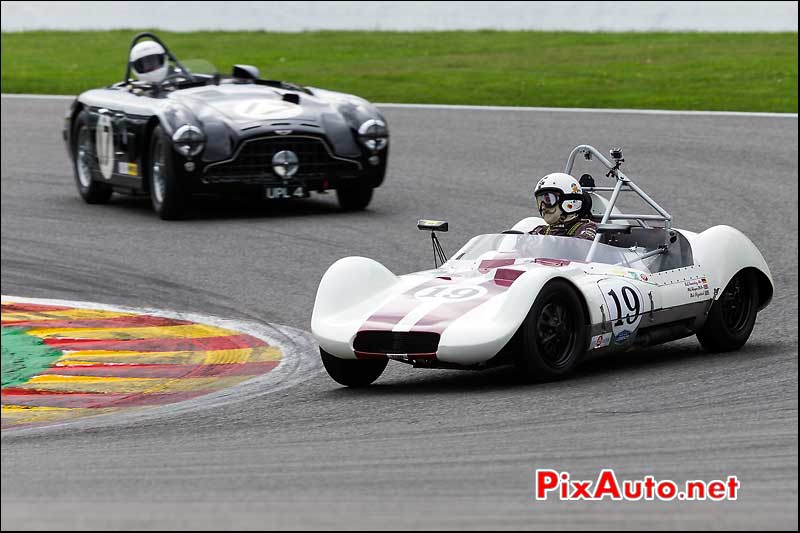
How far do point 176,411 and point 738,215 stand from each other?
7.19 m

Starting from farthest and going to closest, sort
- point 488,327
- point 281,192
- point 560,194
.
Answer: point 281,192 → point 560,194 → point 488,327

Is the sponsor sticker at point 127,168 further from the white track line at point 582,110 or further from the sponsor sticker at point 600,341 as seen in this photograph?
the sponsor sticker at point 600,341

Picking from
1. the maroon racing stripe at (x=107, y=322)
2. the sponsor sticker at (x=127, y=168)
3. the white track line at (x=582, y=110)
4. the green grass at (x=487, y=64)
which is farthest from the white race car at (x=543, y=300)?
the green grass at (x=487, y=64)

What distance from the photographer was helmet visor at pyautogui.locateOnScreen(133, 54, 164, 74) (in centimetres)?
1418

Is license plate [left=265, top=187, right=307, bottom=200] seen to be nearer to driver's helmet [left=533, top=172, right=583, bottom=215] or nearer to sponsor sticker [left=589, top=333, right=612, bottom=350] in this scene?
driver's helmet [left=533, top=172, right=583, bottom=215]

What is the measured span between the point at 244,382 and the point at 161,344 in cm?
127

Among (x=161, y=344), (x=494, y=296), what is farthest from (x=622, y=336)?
(x=161, y=344)

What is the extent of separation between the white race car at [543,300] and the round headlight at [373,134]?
4799mm

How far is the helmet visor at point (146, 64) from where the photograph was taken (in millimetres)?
14180

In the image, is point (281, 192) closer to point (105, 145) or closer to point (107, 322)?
point (105, 145)

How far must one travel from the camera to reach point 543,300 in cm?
713

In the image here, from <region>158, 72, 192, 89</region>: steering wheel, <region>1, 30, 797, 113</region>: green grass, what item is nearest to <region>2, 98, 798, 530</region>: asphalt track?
<region>158, 72, 192, 89</region>: steering wheel

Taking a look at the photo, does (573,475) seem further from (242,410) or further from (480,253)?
(480,253)

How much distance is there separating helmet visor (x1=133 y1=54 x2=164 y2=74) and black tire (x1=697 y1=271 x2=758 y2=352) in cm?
733
